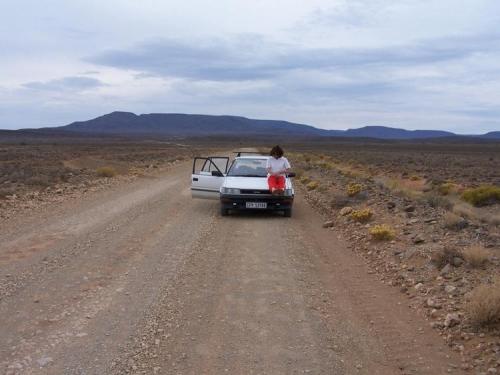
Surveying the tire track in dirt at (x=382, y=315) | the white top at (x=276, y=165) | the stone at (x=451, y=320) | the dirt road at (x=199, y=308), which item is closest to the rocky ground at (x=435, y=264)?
the stone at (x=451, y=320)

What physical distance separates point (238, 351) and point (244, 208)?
313 inches

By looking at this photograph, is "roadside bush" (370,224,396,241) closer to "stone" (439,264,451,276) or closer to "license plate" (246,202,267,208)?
"stone" (439,264,451,276)

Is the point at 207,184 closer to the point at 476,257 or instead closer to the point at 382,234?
the point at 382,234

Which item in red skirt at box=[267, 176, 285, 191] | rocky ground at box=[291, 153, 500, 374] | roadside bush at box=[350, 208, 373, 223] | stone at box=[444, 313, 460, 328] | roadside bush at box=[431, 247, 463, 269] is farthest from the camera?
red skirt at box=[267, 176, 285, 191]

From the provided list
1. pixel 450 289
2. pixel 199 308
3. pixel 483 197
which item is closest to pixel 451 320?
pixel 450 289

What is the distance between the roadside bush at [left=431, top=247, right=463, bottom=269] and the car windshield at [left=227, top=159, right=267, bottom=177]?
672 cm

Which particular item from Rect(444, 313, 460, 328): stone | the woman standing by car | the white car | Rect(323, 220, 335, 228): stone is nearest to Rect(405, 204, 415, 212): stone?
Rect(323, 220, 335, 228): stone

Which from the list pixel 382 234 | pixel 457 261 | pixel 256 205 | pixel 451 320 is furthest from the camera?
pixel 256 205

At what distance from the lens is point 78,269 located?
304 inches

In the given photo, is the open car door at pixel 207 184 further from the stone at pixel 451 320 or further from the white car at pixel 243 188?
the stone at pixel 451 320

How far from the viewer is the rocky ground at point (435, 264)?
5.25 metres

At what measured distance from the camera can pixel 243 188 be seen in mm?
12828

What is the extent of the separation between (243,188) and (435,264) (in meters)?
5.90

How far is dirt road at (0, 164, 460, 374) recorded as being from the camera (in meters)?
4.73
